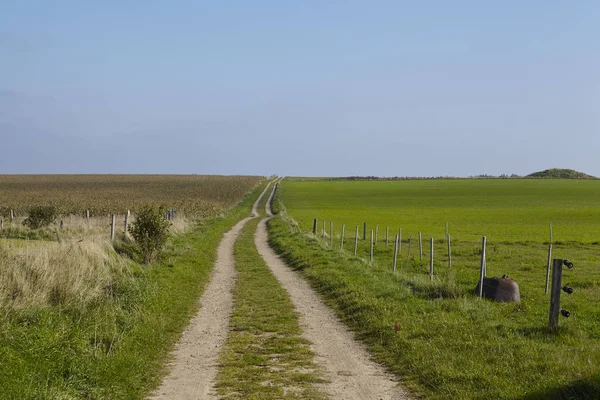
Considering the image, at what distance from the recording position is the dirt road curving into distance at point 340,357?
8508mm

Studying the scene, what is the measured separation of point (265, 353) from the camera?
1054cm

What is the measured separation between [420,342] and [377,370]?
59.1 inches

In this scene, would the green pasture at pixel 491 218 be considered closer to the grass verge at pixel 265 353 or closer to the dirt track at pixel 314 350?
the dirt track at pixel 314 350

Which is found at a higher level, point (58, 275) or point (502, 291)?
point (58, 275)

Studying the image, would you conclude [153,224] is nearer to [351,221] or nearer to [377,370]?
[377,370]

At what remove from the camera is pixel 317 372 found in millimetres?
9406

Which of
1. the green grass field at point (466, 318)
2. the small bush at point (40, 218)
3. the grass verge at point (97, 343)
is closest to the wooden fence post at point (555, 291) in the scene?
the green grass field at point (466, 318)

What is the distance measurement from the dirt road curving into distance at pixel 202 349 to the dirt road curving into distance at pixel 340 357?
1.71 metres

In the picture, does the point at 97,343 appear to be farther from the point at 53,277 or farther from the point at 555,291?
the point at 555,291

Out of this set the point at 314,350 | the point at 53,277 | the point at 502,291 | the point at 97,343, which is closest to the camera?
the point at 97,343

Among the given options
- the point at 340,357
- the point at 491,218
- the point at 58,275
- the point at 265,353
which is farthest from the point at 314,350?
the point at 491,218

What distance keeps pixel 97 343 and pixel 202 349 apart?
179cm

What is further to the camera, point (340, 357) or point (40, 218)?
point (40, 218)

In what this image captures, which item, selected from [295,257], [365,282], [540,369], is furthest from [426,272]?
[540,369]
